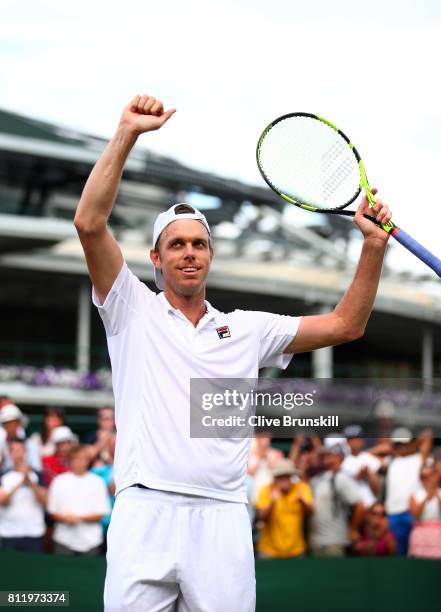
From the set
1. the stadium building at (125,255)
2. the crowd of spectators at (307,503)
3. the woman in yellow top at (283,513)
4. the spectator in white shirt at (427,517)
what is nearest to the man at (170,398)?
the spectator in white shirt at (427,517)

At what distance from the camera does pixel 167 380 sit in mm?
4090

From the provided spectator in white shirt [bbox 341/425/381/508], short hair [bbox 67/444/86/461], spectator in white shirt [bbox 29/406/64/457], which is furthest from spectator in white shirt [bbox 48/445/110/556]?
spectator in white shirt [bbox 29/406/64/457]

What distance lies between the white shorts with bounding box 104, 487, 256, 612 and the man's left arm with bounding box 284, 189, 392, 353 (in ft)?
2.46

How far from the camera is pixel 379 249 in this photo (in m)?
4.28

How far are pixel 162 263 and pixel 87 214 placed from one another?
39 centimetres

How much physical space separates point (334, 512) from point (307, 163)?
571cm

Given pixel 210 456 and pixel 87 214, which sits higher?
pixel 87 214

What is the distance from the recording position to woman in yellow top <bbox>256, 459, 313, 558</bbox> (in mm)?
10133

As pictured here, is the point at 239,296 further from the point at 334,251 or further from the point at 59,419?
the point at 59,419

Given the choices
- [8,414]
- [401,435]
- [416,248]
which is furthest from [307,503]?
[416,248]

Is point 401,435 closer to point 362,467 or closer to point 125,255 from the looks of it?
point 362,467

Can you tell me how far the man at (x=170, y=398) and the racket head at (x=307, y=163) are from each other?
2.08 feet

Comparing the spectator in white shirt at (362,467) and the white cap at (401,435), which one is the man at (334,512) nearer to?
the spectator in white shirt at (362,467)

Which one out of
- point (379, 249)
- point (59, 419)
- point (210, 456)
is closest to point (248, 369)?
point (210, 456)
